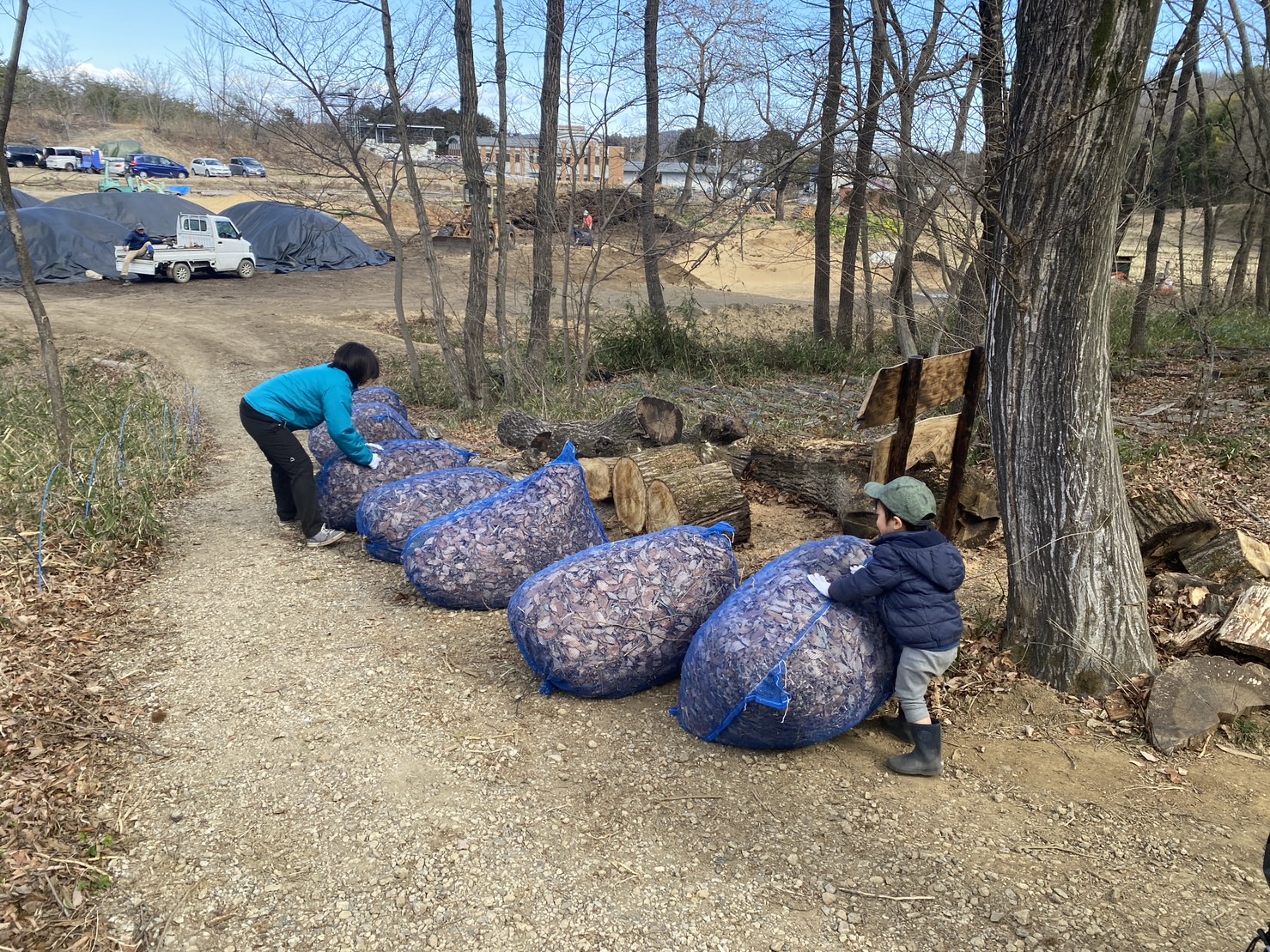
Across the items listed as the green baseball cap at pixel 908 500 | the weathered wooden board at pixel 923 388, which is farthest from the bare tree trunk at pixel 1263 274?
the green baseball cap at pixel 908 500

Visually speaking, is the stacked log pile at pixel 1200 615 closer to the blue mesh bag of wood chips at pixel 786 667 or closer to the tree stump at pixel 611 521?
the blue mesh bag of wood chips at pixel 786 667

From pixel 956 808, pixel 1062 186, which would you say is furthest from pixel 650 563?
pixel 1062 186

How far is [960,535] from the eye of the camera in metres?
6.12

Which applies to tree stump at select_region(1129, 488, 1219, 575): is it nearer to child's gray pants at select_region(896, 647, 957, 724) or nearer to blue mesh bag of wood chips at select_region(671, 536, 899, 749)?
child's gray pants at select_region(896, 647, 957, 724)

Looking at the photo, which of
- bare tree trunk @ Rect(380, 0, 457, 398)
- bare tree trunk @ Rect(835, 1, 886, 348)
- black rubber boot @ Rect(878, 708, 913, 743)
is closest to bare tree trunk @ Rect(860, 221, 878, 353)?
bare tree trunk @ Rect(835, 1, 886, 348)

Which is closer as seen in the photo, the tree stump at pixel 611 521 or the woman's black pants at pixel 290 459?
the woman's black pants at pixel 290 459

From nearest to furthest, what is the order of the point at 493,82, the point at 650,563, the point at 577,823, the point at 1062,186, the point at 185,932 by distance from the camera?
the point at 185,932, the point at 577,823, the point at 1062,186, the point at 650,563, the point at 493,82

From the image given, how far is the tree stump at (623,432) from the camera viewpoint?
7422mm

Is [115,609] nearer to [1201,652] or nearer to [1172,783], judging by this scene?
[1172,783]

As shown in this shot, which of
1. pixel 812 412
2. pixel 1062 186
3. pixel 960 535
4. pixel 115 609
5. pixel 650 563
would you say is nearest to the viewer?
pixel 1062 186

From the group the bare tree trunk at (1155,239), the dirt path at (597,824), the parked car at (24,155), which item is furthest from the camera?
the parked car at (24,155)

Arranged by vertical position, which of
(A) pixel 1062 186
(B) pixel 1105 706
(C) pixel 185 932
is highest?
(A) pixel 1062 186

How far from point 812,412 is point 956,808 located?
723 centimetres

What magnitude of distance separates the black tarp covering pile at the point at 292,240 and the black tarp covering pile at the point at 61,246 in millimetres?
3929
